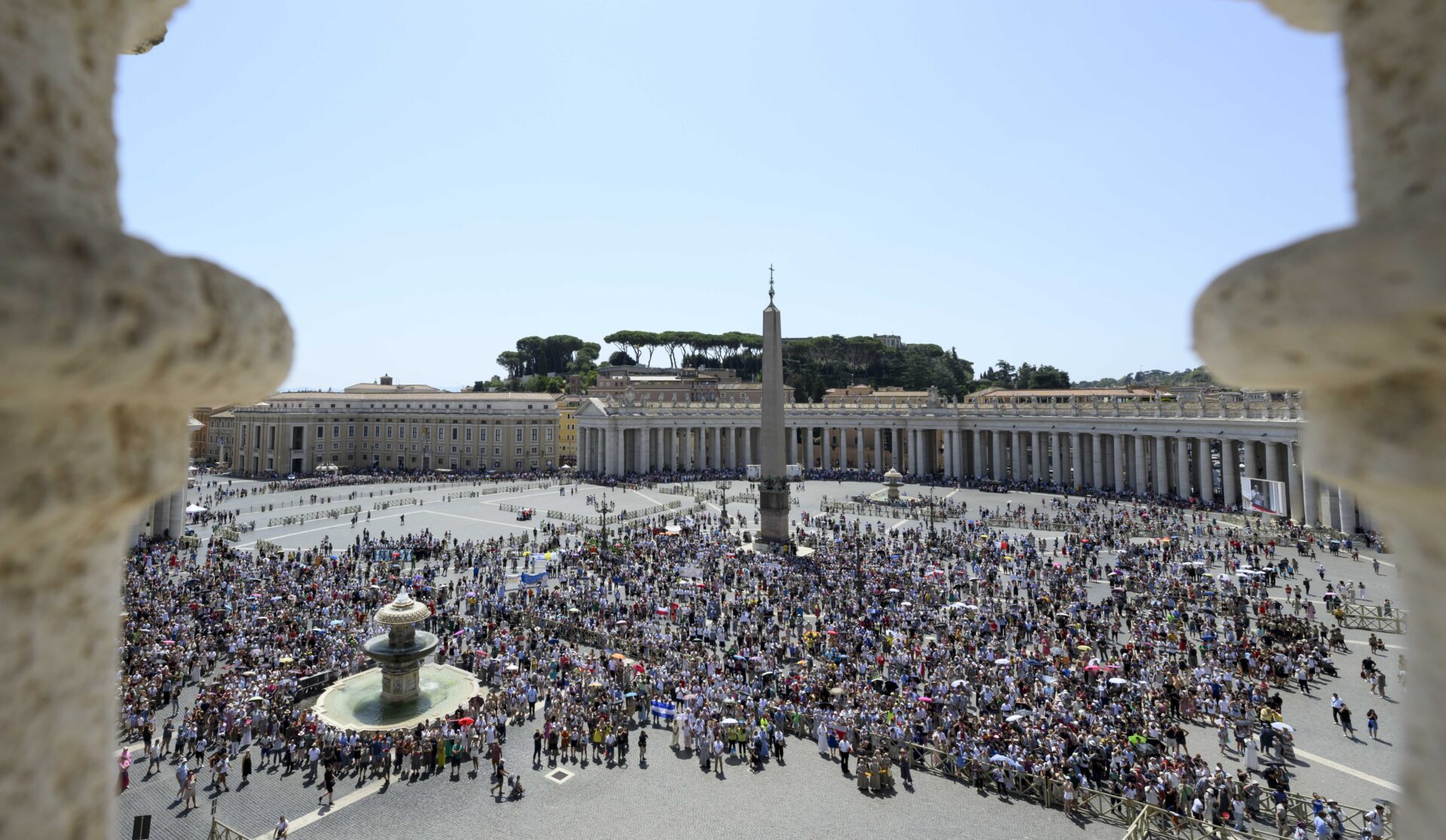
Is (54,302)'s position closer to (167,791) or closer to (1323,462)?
(1323,462)

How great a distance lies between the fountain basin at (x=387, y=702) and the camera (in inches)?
677

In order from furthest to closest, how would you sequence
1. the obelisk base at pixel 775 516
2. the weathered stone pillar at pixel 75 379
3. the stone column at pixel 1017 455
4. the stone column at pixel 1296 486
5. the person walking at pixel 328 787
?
the stone column at pixel 1017 455, the stone column at pixel 1296 486, the obelisk base at pixel 775 516, the person walking at pixel 328 787, the weathered stone pillar at pixel 75 379

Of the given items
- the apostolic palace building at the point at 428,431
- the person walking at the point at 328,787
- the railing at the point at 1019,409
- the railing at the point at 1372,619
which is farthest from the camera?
the apostolic palace building at the point at 428,431

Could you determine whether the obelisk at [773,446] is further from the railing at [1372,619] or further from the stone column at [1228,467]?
the stone column at [1228,467]

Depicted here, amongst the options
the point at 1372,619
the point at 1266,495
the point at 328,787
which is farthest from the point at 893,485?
the point at 328,787

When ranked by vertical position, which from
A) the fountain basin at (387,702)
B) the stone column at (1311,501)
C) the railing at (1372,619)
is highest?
the stone column at (1311,501)

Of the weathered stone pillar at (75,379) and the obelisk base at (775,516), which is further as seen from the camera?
the obelisk base at (775,516)

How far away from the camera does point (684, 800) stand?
13.5m

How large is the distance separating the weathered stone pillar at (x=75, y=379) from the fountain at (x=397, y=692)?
17.1 metres

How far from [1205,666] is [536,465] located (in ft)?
235

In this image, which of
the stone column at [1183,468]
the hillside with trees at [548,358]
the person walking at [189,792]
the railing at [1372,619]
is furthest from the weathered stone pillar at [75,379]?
the hillside with trees at [548,358]

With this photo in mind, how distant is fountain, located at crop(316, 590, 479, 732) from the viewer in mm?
17391

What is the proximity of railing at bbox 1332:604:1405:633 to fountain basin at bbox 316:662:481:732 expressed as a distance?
25022mm

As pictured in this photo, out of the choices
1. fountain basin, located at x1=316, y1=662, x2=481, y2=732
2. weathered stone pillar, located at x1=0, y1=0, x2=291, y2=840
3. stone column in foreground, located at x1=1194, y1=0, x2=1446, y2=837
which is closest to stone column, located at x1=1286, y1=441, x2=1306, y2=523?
fountain basin, located at x1=316, y1=662, x2=481, y2=732
